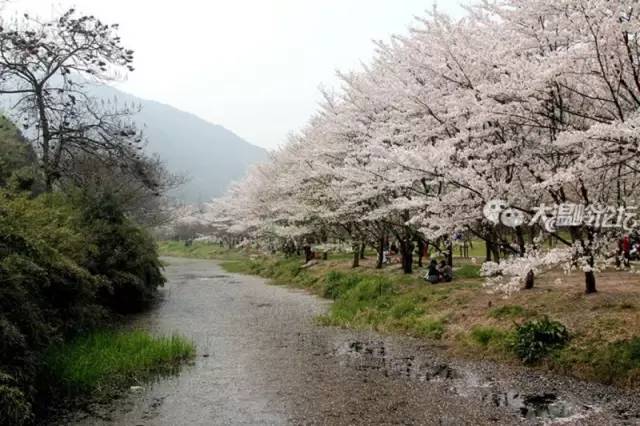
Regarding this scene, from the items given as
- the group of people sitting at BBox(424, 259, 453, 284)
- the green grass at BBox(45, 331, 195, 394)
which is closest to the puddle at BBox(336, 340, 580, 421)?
the green grass at BBox(45, 331, 195, 394)

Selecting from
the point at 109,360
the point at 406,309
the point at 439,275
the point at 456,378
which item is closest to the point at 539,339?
the point at 456,378

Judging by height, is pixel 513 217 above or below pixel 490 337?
above

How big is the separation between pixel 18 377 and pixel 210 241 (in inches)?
2770

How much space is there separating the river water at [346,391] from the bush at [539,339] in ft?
1.51

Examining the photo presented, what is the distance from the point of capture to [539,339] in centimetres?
975

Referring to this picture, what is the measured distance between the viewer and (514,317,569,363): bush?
376 inches

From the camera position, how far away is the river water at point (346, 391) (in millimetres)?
7348

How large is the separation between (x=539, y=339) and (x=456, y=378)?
185cm

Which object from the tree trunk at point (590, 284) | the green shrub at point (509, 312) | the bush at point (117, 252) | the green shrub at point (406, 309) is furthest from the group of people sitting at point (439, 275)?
the bush at point (117, 252)

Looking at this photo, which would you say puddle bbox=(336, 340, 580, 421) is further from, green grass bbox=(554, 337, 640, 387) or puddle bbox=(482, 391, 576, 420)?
green grass bbox=(554, 337, 640, 387)

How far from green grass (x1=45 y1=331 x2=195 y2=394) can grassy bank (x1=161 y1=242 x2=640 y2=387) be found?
17.8 feet

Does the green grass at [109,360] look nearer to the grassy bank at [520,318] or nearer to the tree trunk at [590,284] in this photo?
the grassy bank at [520,318]

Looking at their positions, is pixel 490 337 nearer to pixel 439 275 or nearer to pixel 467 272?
pixel 439 275

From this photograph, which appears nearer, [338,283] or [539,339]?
[539,339]
